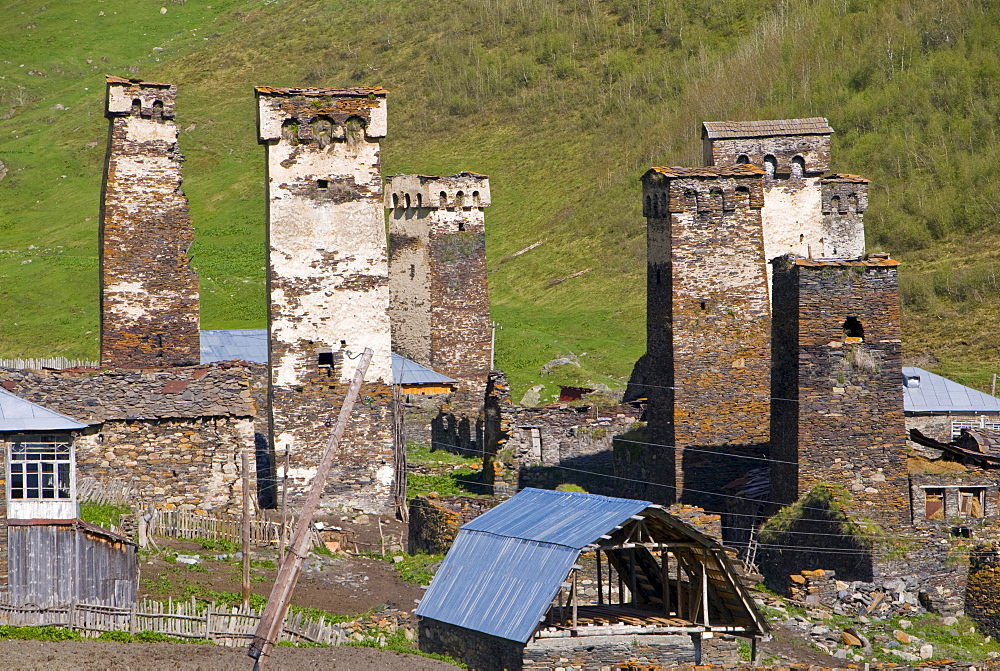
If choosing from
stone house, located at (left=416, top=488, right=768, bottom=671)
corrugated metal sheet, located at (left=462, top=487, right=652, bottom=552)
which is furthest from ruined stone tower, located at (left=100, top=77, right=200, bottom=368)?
stone house, located at (left=416, top=488, right=768, bottom=671)

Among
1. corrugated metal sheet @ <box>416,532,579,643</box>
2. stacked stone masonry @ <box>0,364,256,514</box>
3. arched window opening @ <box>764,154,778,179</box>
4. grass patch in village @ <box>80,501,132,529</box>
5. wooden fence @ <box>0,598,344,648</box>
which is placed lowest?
wooden fence @ <box>0,598,344,648</box>

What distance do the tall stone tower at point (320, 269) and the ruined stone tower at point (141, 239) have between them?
17.6 feet

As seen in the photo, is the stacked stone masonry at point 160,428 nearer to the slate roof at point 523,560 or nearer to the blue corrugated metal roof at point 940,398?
the slate roof at point 523,560

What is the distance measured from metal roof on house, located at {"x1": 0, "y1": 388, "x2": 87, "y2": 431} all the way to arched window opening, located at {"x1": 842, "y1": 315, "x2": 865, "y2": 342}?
13133 mm

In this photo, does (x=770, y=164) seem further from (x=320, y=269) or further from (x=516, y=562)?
(x=516, y=562)

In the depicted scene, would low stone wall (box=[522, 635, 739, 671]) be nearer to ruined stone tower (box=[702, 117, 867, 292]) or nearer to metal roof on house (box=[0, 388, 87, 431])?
metal roof on house (box=[0, 388, 87, 431])

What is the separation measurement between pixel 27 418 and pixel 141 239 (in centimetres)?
1231

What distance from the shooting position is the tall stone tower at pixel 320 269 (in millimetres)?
31078

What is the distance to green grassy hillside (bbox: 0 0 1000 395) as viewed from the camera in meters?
63.0

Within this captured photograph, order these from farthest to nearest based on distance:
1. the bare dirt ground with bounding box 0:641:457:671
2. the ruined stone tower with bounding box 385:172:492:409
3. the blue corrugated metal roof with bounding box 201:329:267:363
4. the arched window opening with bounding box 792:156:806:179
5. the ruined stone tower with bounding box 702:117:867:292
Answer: the ruined stone tower with bounding box 385:172:492:409, the blue corrugated metal roof with bounding box 201:329:267:363, the arched window opening with bounding box 792:156:806:179, the ruined stone tower with bounding box 702:117:867:292, the bare dirt ground with bounding box 0:641:457:671

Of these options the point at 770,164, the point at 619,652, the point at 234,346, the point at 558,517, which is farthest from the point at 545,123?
the point at 619,652

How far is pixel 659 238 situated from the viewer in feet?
108

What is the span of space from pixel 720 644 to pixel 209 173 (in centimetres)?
7952

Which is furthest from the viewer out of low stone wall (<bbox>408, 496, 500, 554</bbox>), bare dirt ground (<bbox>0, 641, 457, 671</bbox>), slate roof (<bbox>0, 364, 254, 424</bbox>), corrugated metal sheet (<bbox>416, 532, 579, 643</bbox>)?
slate roof (<bbox>0, 364, 254, 424</bbox>)
